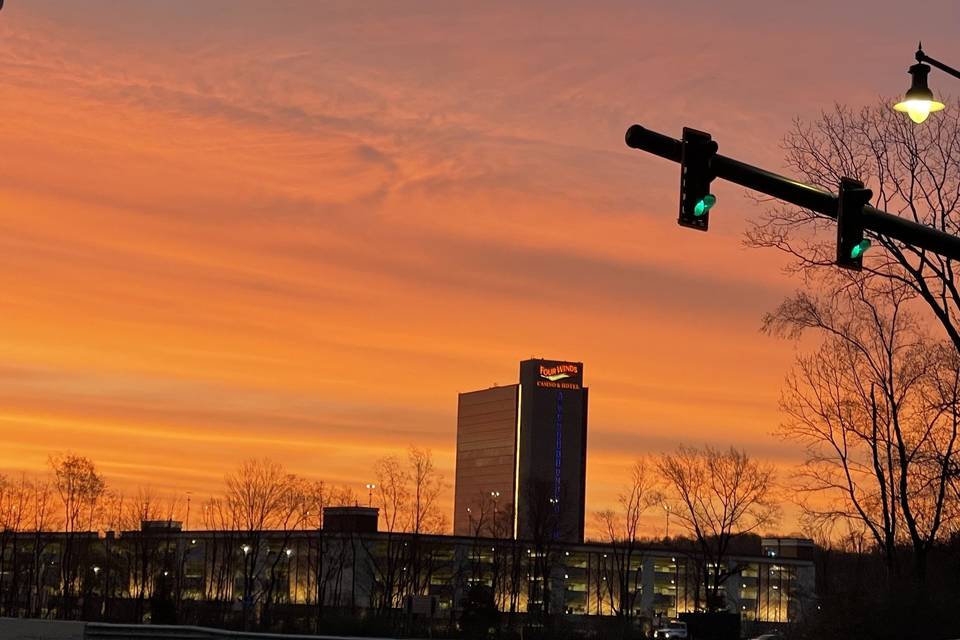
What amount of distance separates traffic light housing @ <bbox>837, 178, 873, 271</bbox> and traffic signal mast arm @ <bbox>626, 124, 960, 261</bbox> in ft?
0.37

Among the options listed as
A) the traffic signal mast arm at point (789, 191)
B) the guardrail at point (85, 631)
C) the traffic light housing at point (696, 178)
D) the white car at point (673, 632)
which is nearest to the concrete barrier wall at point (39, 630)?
the guardrail at point (85, 631)

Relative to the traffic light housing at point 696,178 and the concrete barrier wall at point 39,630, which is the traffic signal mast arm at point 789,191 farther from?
the concrete barrier wall at point 39,630

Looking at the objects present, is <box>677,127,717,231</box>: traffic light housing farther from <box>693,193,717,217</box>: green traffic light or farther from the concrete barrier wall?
the concrete barrier wall

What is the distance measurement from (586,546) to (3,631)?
12206 centimetres

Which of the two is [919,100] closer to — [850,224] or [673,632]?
[850,224]

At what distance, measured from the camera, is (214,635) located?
4125cm

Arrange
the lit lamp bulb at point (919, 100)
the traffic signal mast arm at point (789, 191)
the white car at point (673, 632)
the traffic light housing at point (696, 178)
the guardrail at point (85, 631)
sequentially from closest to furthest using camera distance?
the traffic light housing at point (696, 178), the traffic signal mast arm at point (789, 191), the lit lamp bulb at point (919, 100), the guardrail at point (85, 631), the white car at point (673, 632)

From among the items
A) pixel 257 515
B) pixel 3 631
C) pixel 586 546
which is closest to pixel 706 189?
pixel 3 631

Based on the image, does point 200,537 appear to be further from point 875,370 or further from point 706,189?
point 706,189

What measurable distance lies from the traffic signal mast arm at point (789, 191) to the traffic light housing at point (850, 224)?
11cm

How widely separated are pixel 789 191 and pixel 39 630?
28392 mm

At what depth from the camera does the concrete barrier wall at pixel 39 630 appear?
3603 centimetres

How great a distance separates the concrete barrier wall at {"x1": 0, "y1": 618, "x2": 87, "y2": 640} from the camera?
36.0m

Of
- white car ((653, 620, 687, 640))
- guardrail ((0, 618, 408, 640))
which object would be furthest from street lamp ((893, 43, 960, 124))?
white car ((653, 620, 687, 640))
